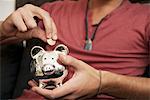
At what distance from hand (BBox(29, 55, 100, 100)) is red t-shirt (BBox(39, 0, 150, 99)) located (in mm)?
119

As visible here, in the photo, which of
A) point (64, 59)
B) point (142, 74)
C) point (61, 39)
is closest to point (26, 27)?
point (61, 39)

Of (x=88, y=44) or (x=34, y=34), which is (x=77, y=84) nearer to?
(x=88, y=44)

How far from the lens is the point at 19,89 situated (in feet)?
3.48

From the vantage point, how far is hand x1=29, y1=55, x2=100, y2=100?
2.47 ft

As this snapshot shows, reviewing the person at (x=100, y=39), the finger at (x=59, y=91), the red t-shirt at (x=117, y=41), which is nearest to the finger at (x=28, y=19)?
the person at (x=100, y=39)

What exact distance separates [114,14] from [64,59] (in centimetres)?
30

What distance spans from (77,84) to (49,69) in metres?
0.08

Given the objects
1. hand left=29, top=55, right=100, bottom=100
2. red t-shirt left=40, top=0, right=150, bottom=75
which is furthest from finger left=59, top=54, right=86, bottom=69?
red t-shirt left=40, top=0, right=150, bottom=75

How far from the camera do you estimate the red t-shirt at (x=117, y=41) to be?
91cm

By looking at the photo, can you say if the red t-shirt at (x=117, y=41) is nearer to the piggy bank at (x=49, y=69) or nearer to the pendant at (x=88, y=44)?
the pendant at (x=88, y=44)

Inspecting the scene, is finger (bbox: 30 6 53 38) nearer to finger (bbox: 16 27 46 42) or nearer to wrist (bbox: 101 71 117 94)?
finger (bbox: 16 27 46 42)

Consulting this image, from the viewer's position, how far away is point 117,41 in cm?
91

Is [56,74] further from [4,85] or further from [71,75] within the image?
[4,85]

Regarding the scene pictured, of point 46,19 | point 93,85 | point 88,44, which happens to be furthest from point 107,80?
point 46,19
